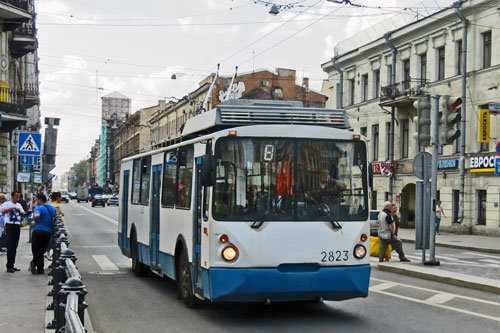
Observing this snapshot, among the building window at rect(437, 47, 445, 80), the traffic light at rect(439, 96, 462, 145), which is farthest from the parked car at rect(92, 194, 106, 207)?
the traffic light at rect(439, 96, 462, 145)

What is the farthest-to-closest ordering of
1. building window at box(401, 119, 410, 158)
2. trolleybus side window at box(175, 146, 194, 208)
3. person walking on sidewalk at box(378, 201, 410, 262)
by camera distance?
1. building window at box(401, 119, 410, 158)
2. person walking on sidewalk at box(378, 201, 410, 262)
3. trolleybus side window at box(175, 146, 194, 208)

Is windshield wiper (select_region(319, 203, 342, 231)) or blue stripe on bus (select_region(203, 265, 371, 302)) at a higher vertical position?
windshield wiper (select_region(319, 203, 342, 231))

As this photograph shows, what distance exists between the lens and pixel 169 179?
12047 mm

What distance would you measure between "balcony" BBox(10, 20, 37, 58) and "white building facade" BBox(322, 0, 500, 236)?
63.3ft

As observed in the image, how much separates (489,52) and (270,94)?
40547 mm

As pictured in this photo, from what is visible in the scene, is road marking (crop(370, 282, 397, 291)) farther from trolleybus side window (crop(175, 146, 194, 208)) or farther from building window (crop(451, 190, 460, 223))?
building window (crop(451, 190, 460, 223))

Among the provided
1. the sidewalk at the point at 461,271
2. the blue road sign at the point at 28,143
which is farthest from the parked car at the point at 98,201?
the sidewalk at the point at 461,271

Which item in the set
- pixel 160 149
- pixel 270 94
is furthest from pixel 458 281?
pixel 270 94

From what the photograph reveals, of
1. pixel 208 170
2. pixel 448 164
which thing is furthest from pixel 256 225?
pixel 448 164

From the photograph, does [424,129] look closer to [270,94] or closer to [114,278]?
[114,278]

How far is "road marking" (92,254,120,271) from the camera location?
1700 cm

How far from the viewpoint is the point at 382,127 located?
43.9 metres

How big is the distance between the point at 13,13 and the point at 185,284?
2458 cm

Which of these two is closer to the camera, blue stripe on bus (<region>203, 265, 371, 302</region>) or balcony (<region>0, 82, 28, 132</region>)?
blue stripe on bus (<region>203, 265, 371, 302</region>)
